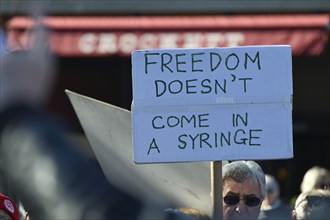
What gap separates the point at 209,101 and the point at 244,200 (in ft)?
3.09

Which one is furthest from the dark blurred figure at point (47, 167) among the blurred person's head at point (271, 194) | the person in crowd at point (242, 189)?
the blurred person's head at point (271, 194)

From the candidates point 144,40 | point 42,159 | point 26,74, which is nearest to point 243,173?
point 42,159

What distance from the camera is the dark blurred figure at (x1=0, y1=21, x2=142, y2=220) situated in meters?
1.83

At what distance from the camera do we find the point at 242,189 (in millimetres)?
4004

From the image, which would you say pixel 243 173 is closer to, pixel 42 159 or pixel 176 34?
pixel 42 159

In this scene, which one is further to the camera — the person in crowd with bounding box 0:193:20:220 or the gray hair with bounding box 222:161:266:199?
the gray hair with bounding box 222:161:266:199

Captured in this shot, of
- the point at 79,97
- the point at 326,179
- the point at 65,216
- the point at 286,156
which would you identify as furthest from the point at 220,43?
the point at 65,216

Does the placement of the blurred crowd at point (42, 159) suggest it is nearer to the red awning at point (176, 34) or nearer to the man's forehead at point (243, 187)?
the man's forehead at point (243, 187)

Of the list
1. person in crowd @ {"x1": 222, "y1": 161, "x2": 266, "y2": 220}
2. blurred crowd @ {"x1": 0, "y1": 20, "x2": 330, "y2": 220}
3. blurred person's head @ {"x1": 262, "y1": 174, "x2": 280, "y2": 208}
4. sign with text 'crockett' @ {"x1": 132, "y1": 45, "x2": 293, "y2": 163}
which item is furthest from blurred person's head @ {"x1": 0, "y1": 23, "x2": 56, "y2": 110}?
blurred person's head @ {"x1": 262, "y1": 174, "x2": 280, "y2": 208}

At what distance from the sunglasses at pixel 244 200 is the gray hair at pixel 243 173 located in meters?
0.07

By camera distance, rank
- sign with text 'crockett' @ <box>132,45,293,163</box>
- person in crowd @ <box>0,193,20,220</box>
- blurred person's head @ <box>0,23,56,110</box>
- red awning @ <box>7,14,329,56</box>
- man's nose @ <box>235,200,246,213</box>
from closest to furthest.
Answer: blurred person's head @ <box>0,23,56,110</box>
sign with text 'crockett' @ <box>132,45,293,163</box>
person in crowd @ <box>0,193,20,220</box>
man's nose @ <box>235,200,246,213</box>
red awning @ <box>7,14,329,56</box>

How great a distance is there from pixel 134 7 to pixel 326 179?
4.65 meters

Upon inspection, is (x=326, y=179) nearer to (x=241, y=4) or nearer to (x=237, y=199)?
(x=237, y=199)

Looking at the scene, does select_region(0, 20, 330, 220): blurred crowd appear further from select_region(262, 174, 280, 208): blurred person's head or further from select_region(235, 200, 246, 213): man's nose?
select_region(262, 174, 280, 208): blurred person's head
